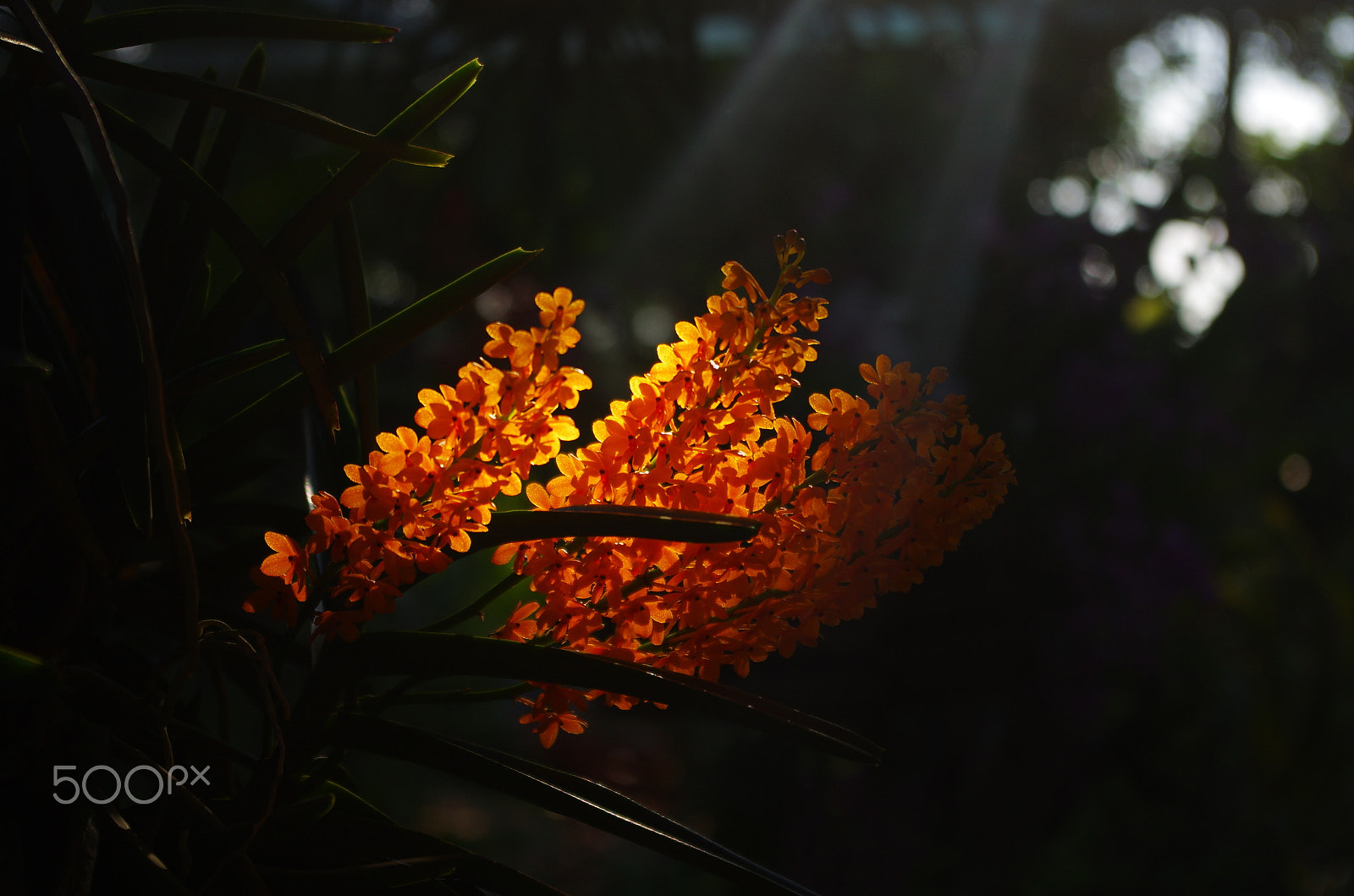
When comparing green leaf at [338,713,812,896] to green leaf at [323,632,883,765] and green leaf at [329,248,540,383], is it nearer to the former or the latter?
green leaf at [323,632,883,765]

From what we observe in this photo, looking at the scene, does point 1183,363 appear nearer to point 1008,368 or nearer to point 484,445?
point 1008,368

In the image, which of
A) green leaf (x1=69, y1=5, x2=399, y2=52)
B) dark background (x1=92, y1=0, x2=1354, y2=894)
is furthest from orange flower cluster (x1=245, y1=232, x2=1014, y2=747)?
dark background (x1=92, y1=0, x2=1354, y2=894)

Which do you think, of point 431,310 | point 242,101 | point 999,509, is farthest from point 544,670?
point 999,509

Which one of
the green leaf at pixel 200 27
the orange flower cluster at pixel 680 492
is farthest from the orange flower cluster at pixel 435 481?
the green leaf at pixel 200 27

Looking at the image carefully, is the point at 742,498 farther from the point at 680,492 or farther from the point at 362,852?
the point at 362,852

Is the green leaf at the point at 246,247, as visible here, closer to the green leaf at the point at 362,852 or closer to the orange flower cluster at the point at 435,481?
the orange flower cluster at the point at 435,481
